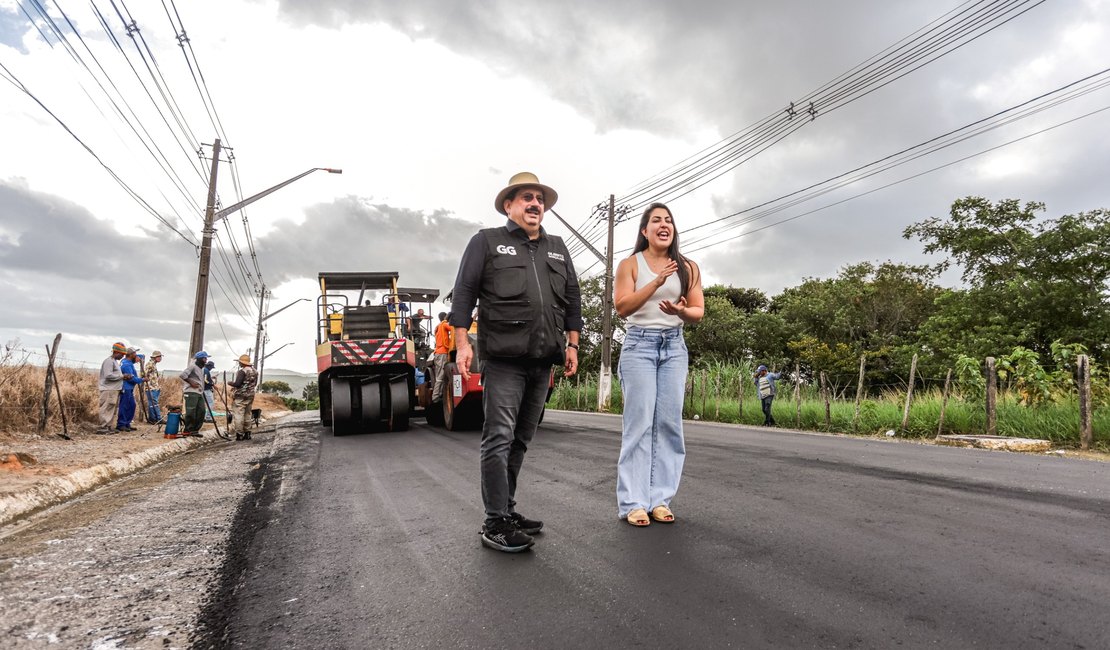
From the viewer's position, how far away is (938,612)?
7.48 feet

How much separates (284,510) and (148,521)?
0.81m

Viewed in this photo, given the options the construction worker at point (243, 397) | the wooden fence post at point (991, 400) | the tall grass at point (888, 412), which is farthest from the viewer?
the construction worker at point (243, 397)

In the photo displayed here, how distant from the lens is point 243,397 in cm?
1230

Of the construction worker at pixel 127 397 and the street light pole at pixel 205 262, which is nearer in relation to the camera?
the construction worker at pixel 127 397

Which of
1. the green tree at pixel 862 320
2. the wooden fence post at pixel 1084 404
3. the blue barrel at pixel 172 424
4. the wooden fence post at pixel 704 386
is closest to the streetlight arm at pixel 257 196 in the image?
the blue barrel at pixel 172 424

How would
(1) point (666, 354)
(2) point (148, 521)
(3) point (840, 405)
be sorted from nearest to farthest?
(1) point (666, 354), (2) point (148, 521), (3) point (840, 405)

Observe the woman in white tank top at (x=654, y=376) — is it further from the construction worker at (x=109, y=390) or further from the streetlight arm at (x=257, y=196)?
the streetlight arm at (x=257, y=196)

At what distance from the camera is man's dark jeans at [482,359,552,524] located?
11.0 ft

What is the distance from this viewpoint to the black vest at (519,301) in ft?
11.1

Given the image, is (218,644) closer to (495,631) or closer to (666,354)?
(495,631)

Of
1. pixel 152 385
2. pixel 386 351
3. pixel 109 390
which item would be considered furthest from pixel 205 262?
pixel 386 351

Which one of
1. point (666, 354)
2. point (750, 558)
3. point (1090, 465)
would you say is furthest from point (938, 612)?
point (1090, 465)

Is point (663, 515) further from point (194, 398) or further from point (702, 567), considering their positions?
point (194, 398)

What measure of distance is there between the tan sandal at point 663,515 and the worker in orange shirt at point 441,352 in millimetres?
8233
